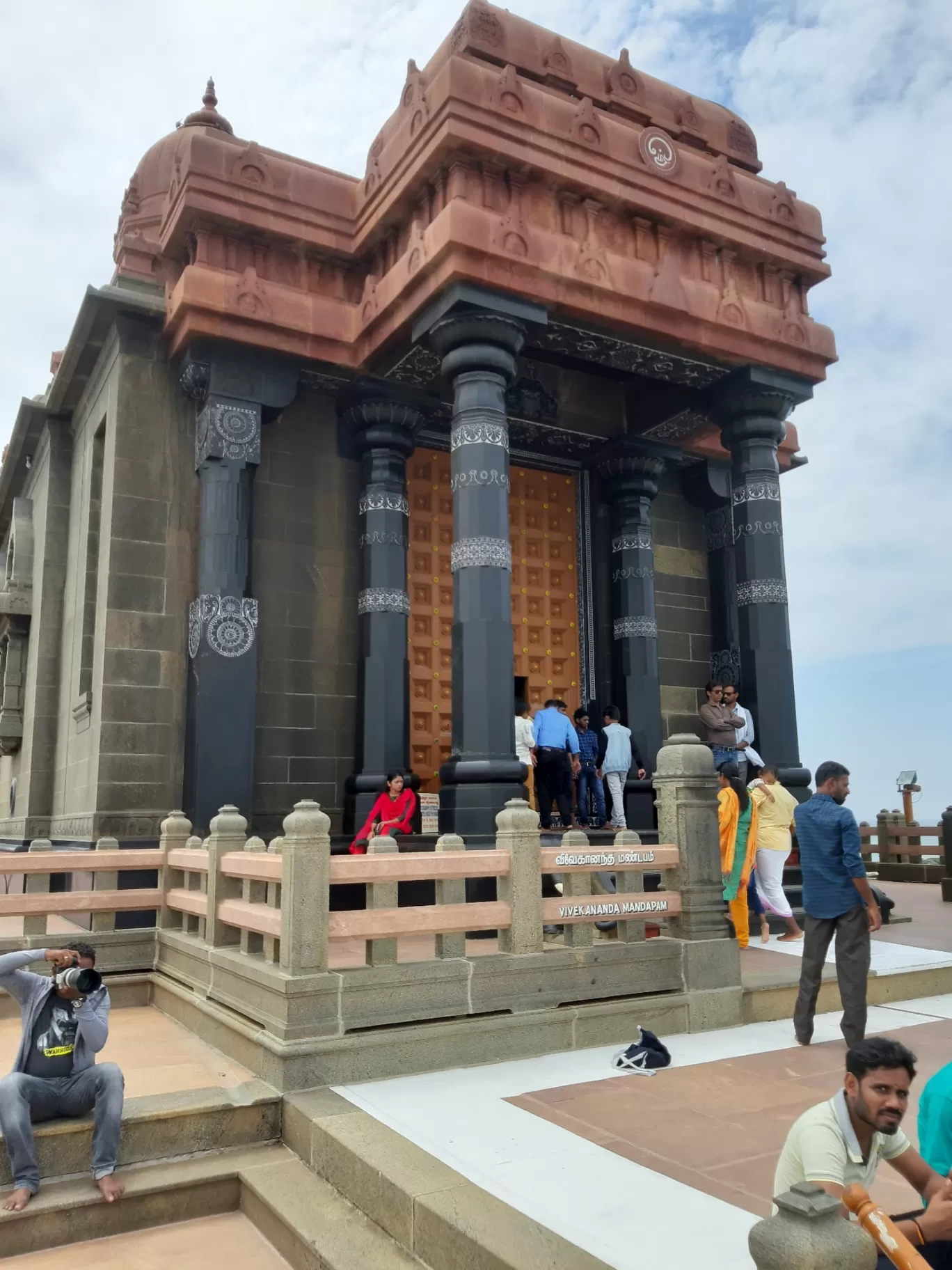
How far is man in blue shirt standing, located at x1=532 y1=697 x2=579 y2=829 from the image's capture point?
404 inches

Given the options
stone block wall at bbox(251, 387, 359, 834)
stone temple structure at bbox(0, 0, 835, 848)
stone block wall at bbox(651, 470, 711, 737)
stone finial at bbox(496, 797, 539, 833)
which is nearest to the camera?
stone finial at bbox(496, 797, 539, 833)

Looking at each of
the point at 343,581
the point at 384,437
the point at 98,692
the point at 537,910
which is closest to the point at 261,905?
the point at 537,910

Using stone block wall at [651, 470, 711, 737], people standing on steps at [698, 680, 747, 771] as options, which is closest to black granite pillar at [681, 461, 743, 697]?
stone block wall at [651, 470, 711, 737]

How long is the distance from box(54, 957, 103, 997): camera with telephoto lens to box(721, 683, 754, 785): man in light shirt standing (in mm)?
7805

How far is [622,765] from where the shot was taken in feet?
37.4

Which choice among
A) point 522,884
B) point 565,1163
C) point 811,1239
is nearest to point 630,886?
point 522,884

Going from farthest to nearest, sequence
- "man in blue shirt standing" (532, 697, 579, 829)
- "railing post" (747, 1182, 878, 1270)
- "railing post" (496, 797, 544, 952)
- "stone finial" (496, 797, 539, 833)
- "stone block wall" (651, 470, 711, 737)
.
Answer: "stone block wall" (651, 470, 711, 737) → "man in blue shirt standing" (532, 697, 579, 829) → "stone finial" (496, 797, 539, 833) → "railing post" (496, 797, 544, 952) → "railing post" (747, 1182, 878, 1270)

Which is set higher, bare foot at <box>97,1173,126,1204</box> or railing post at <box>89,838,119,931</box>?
railing post at <box>89,838,119,931</box>

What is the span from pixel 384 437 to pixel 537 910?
22.2ft

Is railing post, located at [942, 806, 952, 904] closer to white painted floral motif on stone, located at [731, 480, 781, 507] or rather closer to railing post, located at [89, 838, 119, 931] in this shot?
white painted floral motif on stone, located at [731, 480, 781, 507]

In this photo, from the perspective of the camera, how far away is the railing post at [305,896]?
559 centimetres

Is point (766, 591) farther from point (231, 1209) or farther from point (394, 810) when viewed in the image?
point (231, 1209)

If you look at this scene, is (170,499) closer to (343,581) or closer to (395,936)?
(343,581)

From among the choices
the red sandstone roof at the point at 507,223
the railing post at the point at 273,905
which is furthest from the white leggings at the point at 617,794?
the railing post at the point at 273,905
